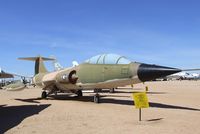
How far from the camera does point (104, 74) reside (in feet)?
51.6

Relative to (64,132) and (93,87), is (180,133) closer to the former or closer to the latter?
(64,132)

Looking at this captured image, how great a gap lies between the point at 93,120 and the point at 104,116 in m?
0.99

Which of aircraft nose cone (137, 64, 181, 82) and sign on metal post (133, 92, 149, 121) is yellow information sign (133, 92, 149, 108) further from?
aircraft nose cone (137, 64, 181, 82)

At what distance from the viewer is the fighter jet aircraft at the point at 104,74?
Answer: 13383 millimetres

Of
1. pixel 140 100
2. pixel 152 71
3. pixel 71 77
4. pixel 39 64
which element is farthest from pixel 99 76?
pixel 39 64

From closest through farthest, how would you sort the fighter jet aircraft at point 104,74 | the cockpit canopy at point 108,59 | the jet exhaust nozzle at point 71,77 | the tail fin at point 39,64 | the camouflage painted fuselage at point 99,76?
1. the fighter jet aircraft at point 104,74
2. the camouflage painted fuselage at point 99,76
3. the cockpit canopy at point 108,59
4. the jet exhaust nozzle at point 71,77
5. the tail fin at point 39,64

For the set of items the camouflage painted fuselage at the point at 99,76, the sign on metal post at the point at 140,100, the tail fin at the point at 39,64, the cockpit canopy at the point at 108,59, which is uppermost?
the tail fin at the point at 39,64

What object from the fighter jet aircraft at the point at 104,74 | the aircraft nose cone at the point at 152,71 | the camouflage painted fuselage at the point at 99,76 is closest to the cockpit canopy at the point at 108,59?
the fighter jet aircraft at the point at 104,74

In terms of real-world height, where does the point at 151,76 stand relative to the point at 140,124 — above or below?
above

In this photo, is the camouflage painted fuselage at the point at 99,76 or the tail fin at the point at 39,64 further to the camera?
the tail fin at the point at 39,64

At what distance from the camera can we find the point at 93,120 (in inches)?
408

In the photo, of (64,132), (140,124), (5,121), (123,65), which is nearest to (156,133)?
(140,124)

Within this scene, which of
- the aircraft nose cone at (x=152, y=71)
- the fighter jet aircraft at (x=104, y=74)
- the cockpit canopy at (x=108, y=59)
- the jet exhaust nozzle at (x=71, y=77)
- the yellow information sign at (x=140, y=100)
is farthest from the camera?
the jet exhaust nozzle at (x=71, y=77)

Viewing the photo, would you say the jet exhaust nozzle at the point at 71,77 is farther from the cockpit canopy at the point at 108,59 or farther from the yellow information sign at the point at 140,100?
the yellow information sign at the point at 140,100
